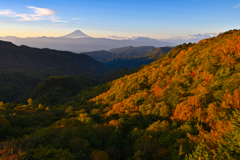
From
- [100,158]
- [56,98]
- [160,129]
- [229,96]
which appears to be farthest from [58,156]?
[56,98]

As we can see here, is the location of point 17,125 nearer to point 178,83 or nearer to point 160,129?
point 160,129

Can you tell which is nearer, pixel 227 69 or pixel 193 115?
pixel 193 115

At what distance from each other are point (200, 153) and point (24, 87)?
21261 centimetres

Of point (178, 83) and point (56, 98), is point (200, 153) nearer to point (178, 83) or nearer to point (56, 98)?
point (178, 83)

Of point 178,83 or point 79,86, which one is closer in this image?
point 178,83

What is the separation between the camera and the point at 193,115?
26750 millimetres

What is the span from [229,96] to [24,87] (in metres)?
213

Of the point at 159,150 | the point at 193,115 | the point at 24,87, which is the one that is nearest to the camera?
the point at 159,150

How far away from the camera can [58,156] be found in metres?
14.7

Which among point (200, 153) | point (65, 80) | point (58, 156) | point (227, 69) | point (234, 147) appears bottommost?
point (65, 80)

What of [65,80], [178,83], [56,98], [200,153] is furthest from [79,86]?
[200,153]

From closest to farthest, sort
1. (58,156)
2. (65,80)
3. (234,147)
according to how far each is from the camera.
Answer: (234,147) < (58,156) < (65,80)

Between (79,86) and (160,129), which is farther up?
(160,129)

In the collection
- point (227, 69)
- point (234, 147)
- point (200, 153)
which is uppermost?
point (227, 69)
